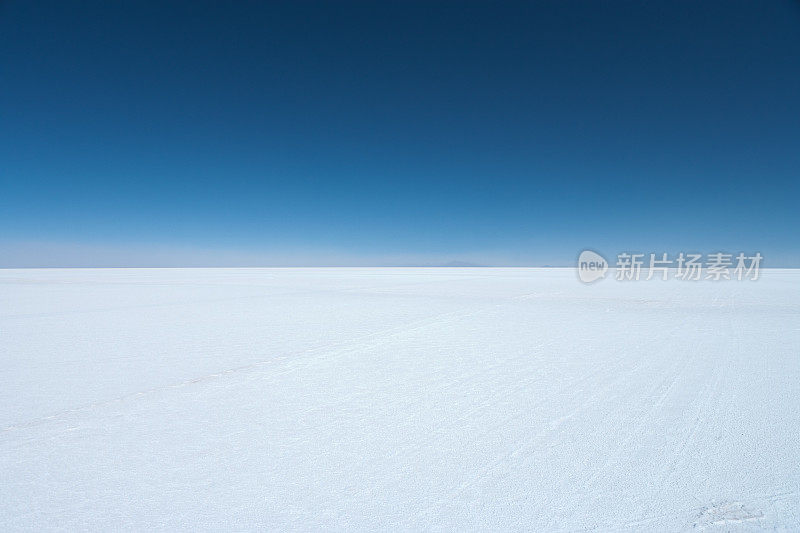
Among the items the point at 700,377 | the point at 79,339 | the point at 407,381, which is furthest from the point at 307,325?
the point at 700,377

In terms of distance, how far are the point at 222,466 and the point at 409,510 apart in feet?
4.26

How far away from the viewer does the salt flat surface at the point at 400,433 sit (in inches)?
94.3

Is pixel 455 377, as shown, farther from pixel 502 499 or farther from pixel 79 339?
pixel 79 339

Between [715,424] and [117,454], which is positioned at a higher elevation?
[715,424]

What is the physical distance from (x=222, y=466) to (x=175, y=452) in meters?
0.45

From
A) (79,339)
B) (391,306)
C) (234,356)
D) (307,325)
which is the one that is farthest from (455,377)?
(391,306)

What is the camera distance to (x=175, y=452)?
10.1 ft

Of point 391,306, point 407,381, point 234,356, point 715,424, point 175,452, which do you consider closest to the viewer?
point 175,452

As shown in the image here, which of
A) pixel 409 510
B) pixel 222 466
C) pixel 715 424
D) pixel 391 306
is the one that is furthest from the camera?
pixel 391 306

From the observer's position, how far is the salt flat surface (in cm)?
240

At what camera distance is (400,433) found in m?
3.42

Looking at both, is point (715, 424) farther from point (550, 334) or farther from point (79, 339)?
point (79, 339)

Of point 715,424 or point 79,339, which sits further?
A: point 79,339

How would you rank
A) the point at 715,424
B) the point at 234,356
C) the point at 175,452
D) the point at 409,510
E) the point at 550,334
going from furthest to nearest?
the point at 550,334 → the point at 234,356 → the point at 715,424 → the point at 175,452 → the point at 409,510
